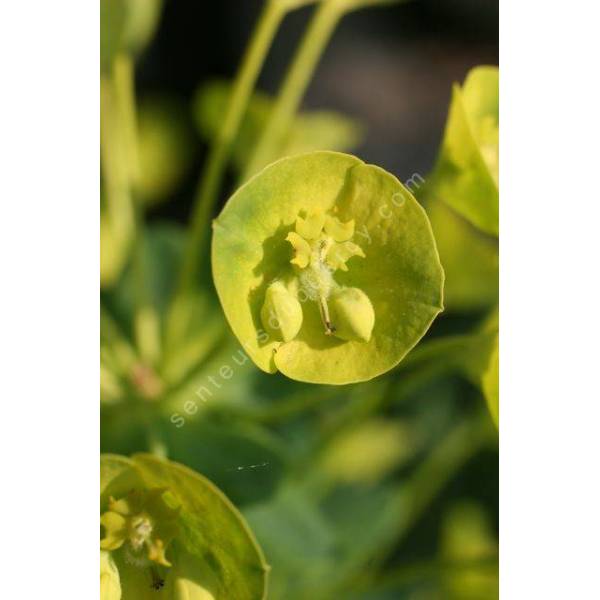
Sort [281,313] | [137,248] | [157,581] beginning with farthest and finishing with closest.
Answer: [137,248]
[157,581]
[281,313]

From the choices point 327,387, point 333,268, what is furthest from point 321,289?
point 327,387

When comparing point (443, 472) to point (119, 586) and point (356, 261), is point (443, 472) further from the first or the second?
point (119, 586)

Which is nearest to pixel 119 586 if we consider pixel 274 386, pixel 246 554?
pixel 246 554

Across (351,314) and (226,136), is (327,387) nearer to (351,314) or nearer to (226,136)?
(351,314)

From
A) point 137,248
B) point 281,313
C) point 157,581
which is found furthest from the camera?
point 137,248

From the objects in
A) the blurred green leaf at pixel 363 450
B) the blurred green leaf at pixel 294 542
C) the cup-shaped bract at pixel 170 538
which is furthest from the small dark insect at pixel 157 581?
the blurred green leaf at pixel 363 450

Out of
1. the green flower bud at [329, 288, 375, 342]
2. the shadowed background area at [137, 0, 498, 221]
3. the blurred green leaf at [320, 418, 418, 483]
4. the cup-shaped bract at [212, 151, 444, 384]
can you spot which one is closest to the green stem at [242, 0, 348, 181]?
the shadowed background area at [137, 0, 498, 221]
